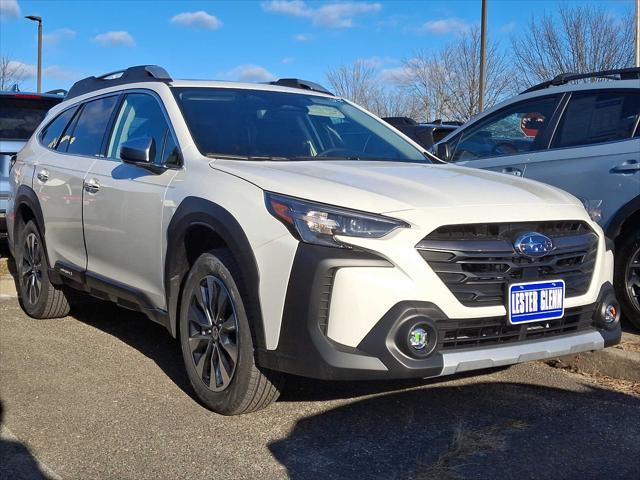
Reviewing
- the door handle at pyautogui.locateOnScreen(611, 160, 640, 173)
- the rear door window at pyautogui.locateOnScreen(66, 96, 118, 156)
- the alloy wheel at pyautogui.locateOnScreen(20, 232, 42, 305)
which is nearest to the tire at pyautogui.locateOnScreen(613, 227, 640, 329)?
the door handle at pyautogui.locateOnScreen(611, 160, 640, 173)

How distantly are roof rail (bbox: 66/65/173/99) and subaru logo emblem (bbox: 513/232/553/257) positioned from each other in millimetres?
2506

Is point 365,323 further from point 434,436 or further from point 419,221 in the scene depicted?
point 434,436

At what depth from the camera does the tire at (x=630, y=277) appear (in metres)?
5.03

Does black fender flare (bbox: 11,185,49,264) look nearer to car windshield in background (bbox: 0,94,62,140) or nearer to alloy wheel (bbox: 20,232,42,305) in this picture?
alloy wheel (bbox: 20,232,42,305)

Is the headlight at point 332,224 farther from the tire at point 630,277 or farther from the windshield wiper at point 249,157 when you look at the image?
the tire at point 630,277

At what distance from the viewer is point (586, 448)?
3.53m

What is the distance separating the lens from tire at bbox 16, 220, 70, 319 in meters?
6.06

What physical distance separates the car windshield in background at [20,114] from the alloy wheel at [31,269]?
2.55 m

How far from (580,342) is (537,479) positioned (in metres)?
0.82

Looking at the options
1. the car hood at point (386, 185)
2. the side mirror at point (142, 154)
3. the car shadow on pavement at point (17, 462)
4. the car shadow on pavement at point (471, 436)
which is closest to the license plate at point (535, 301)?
the car hood at point (386, 185)

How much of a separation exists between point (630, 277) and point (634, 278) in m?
0.03

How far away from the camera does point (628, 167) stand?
200 inches

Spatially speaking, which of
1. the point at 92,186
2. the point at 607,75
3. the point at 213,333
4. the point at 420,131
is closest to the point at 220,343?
the point at 213,333

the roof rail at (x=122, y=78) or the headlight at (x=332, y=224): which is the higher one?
the roof rail at (x=122, y=78)
